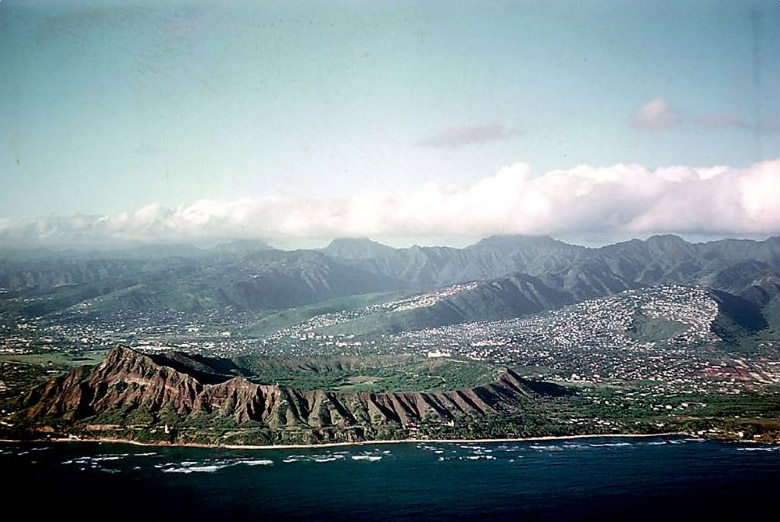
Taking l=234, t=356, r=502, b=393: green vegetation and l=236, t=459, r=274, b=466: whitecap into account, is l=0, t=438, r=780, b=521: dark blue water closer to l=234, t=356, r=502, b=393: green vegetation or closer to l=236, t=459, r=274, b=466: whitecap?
l=236, t=459, r=274, b=466: whitecap

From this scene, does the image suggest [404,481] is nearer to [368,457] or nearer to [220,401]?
[368,457]

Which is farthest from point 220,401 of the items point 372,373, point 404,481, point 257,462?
point 372,373

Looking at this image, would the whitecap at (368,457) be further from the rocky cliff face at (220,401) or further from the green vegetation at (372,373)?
the green vegetation at (372,373)

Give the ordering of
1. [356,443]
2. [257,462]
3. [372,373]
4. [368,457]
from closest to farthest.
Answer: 1. [257,462]
2. [368,457]
3. [356,443]
4. [372,373]

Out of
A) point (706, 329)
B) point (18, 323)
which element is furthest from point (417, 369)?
point (18, 323)

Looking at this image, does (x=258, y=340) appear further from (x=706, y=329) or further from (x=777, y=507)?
(x=777, y=507)
